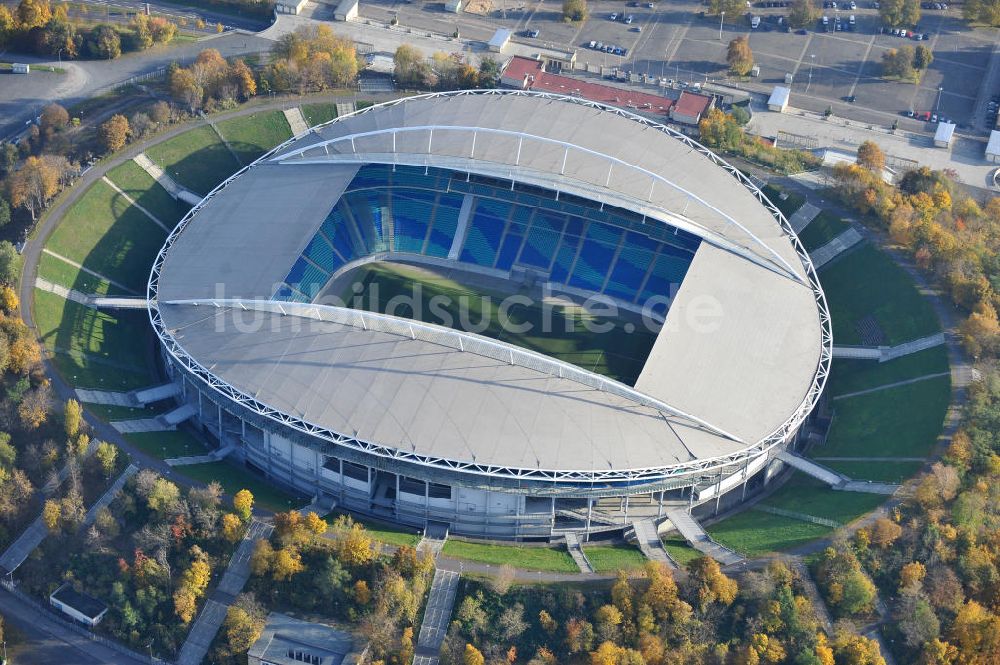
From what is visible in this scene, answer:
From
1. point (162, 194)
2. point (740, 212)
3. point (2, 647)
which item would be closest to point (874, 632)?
point (740, 212)

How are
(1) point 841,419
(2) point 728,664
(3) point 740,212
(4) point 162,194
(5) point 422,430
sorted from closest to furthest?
(2) point 728,664 → (5) point 422,430 → (1) point 841,419 → (3) point 740,212 → (4) point 162,194

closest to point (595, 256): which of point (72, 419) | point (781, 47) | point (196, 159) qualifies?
point (196, 159)

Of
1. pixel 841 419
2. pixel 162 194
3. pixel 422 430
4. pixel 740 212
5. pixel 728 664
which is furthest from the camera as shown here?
pixel 162 194

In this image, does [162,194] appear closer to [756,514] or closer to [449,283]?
[449,283]

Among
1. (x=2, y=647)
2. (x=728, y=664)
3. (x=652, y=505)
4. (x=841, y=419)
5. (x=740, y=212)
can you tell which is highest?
(x=740, y=212)

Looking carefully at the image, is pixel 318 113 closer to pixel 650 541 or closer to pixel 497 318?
pixel 497 318

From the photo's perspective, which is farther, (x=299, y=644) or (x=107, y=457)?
(x=107, y=457)
